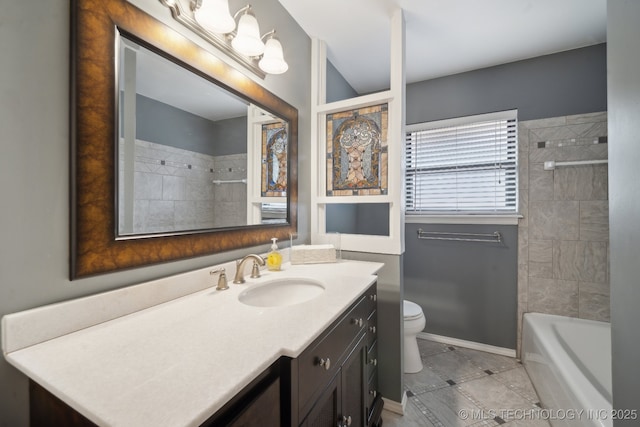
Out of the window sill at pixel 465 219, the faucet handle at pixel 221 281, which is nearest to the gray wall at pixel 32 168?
the faucet handle at pixel 221 281

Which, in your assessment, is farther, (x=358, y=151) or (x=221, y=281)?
(x=358, y=151)

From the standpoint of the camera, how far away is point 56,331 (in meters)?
0.68

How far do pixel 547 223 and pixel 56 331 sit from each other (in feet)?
9.66

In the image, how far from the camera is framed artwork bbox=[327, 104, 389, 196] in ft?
5.72

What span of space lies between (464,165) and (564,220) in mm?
866

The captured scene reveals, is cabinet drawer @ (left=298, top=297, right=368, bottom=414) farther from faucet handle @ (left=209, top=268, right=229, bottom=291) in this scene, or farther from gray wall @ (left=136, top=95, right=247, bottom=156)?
gray wall @ (left=136, top=95, right=247, bottom=156)

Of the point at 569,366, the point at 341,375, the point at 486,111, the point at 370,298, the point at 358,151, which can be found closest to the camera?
the point at 341,375

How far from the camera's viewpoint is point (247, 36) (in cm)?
121

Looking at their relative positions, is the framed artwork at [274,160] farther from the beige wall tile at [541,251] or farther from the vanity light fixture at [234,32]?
the beige wall tile at [541,251]

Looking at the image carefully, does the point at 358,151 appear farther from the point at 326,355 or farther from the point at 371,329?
the point at 326,355

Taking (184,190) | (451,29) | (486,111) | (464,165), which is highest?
(451,29)

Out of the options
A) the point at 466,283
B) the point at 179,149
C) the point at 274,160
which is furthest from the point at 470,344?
the point at 179,149

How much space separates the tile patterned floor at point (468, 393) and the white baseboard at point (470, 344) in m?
0.04

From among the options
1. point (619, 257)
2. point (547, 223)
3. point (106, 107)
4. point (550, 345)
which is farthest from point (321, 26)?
point (550, 345)
